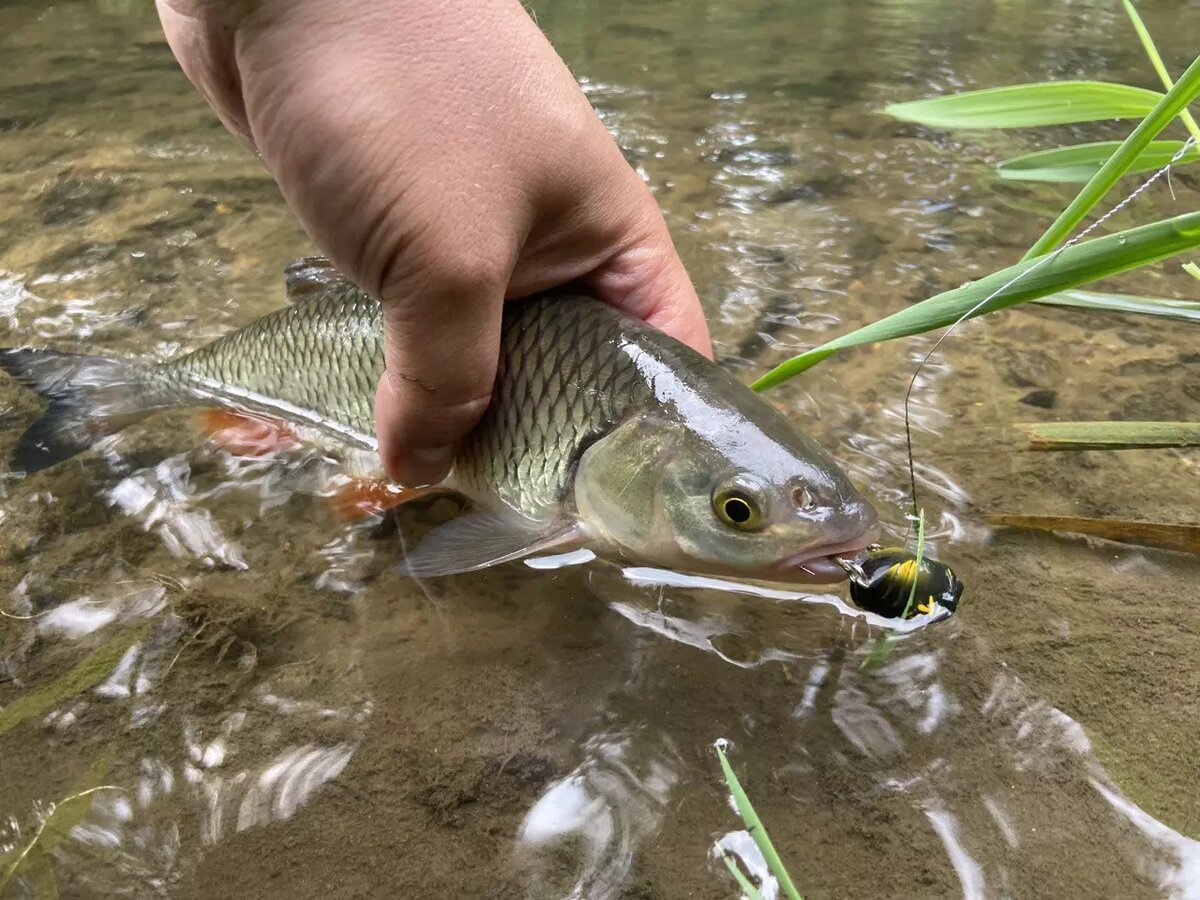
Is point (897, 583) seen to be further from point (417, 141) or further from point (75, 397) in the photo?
point (75, 397)

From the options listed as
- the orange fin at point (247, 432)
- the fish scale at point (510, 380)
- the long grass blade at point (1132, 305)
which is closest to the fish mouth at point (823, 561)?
the fish scale at point (510, 380)

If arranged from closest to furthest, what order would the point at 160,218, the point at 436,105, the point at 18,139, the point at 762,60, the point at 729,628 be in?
the point at 436,105
the point at 729,628
the point at 160,218
the point at 18,139
the point at 762,60

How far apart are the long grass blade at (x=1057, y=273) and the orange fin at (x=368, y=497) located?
1.55 m

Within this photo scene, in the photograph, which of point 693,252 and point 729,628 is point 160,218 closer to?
point 693,252

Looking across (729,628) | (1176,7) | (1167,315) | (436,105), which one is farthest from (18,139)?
(1176,7)

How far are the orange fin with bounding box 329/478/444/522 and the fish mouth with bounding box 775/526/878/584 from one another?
1356 mm

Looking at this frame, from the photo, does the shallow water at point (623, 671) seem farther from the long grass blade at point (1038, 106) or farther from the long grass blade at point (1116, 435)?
the long grass blade at point (1038, 106)

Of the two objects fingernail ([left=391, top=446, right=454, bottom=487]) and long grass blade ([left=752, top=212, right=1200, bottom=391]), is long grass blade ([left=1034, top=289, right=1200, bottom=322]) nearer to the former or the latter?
long grass blade ([left=752, top=212, right=1200, bottom=391])

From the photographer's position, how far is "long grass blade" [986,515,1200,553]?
2254mm

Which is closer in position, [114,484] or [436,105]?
[436,105]

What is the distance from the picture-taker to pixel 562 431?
2.32m

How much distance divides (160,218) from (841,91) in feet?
16.5

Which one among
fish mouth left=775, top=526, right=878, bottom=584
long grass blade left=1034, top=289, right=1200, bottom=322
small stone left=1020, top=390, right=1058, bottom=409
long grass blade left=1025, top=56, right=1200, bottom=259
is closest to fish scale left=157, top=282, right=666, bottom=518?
fish mouth left=775, top=526, right=878, bottom=584

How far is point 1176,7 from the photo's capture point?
9.40 metres
